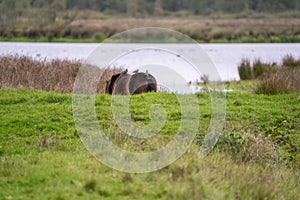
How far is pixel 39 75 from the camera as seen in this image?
14.0m

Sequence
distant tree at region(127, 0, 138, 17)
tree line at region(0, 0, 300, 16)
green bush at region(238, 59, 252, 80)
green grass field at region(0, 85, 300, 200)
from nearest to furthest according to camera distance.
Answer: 1. green grass field at region(0, 85, 300, 200)
2. green bush at region(238, 59, 252, 80)
3. distant tree at region(127, 0, 138, 17)
4. tree line at region(0, 0, 300, 16)

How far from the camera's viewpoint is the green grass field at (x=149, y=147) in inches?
217

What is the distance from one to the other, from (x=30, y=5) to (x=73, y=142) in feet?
216

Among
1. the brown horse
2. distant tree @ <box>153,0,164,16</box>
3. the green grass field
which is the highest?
distant tree @ <box>153,0,164,16</box>

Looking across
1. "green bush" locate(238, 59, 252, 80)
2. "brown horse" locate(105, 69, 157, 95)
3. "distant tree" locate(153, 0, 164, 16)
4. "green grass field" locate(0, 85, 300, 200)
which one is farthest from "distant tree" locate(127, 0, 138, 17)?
"green grass field" locate(0, 85, 300, 200)

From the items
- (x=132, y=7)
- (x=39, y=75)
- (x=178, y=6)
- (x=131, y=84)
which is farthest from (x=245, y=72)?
(x=178, y=6)

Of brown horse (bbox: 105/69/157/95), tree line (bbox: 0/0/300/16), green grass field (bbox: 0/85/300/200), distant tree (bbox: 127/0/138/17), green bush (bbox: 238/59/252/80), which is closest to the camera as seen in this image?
green grass field (bbox: 0/85/300/200)

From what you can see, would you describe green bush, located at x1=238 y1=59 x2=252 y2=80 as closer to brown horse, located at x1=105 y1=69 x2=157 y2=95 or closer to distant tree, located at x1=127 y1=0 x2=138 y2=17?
brown horse, located at x1=105 y1=69 x2=157 y2=95

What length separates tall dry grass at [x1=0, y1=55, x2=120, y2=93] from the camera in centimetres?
1302

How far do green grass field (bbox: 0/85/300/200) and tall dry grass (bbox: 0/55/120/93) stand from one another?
2.19 m

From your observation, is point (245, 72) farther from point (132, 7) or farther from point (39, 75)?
point (132, 7)

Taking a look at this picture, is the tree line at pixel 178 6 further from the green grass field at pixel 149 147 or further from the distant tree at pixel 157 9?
the green grass field at pixel 149 147

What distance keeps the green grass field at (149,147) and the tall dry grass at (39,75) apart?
86.1 inches

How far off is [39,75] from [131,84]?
3.54m
